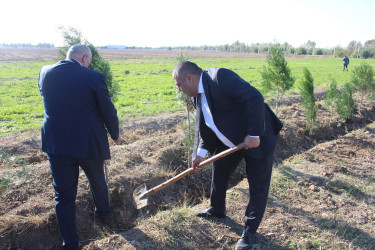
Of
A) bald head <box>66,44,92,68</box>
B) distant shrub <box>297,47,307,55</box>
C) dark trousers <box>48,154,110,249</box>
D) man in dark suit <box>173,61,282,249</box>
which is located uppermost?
distant shrub <box>297,47,307,55</box>

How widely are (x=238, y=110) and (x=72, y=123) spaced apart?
6.01 ft

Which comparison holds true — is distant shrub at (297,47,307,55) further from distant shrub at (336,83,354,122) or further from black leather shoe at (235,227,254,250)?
black leather shoe at (235,227,254,250)

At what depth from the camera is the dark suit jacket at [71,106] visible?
2.91m

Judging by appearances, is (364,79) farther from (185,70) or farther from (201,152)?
(185,70)

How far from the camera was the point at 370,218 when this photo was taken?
374 cm

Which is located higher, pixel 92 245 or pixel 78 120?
pixel 78 120

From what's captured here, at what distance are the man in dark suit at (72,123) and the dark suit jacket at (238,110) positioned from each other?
1.23 metres

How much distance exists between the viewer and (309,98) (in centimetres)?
758

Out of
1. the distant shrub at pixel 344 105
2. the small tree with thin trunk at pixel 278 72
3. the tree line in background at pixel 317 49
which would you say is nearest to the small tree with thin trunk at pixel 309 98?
the small tree with thin trunk at pixel 278 72

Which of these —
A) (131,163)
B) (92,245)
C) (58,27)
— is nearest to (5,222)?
(92,245)

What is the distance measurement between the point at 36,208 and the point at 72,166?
1.32m

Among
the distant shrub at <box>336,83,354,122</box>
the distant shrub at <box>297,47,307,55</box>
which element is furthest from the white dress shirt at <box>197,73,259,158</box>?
the distant shrub at <box>297,47,307,55</box>

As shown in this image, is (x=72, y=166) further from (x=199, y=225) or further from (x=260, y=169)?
(x=260, y=169)

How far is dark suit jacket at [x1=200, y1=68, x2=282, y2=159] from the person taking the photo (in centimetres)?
270
